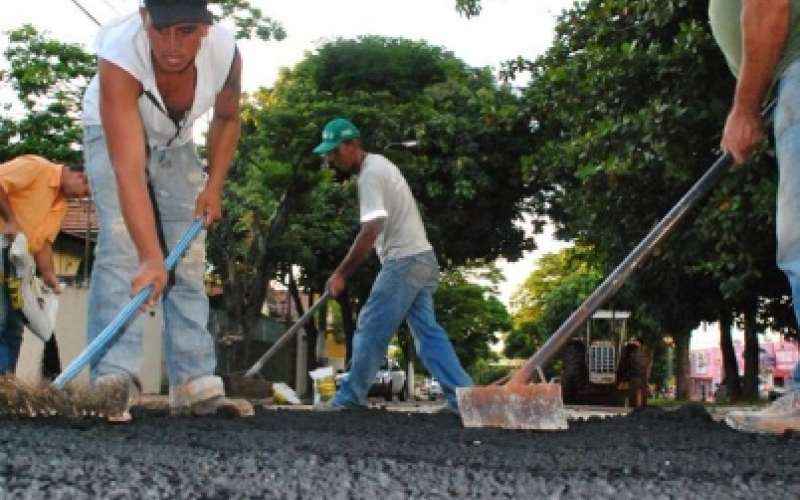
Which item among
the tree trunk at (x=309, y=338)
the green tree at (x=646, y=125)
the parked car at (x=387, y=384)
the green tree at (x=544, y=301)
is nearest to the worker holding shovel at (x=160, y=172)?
the green tree at (x=646, y=125)

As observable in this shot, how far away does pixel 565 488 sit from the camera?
1943mm

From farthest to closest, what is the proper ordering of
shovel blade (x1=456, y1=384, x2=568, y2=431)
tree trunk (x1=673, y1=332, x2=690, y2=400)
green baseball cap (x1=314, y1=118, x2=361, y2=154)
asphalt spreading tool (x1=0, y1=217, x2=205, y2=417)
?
tree trunk (x1=673, y1=332, x2=690, y2=400)
green baseball cap (x1=314, y1=118, x2=361, y2=154)
shovel blade (x1=456, y1=384, x2=568, y2=431)
asphalt spreading tool (x1=0, y1=217, x2=205, y2=417)

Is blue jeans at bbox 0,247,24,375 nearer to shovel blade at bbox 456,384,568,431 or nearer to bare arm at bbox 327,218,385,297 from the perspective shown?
bare arm at bbox 327,218,385,297

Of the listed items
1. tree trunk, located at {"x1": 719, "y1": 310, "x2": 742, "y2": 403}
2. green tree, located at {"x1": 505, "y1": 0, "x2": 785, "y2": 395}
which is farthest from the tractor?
tree trunk, located at {"x1": 719, "y1": 310, "x2": 742, "y2": 403}

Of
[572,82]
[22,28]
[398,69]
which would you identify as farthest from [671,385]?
[572,82]

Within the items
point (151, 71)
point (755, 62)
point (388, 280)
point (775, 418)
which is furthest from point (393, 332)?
point (755, 62)

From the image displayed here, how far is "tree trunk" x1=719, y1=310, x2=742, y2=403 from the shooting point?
2387cm

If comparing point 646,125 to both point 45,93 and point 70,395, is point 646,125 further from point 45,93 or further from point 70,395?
point 45,93

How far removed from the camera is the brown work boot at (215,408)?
410 centimetres

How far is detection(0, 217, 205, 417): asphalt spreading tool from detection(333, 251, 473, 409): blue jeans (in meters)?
2.24

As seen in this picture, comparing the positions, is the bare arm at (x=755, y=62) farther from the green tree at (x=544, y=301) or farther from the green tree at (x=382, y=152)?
the green tree at (x=544, y=301)

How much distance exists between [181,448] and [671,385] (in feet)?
223

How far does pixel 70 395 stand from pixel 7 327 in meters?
2.62

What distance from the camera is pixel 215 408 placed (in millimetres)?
4113
